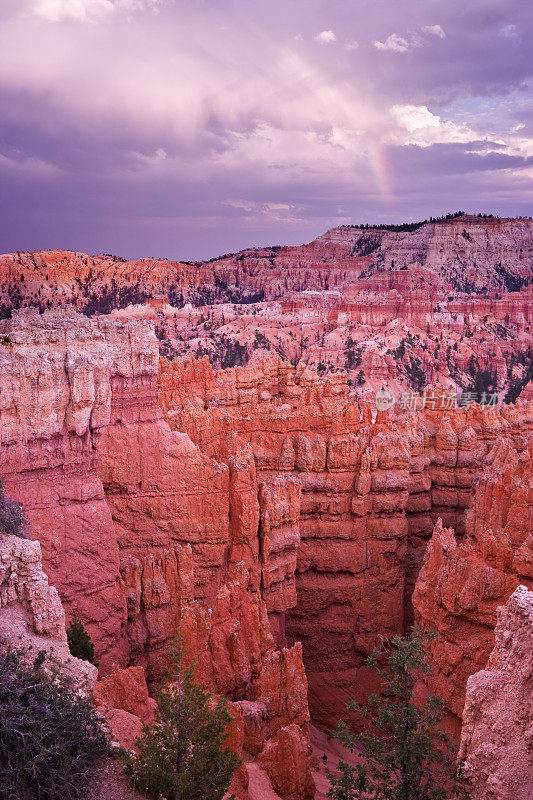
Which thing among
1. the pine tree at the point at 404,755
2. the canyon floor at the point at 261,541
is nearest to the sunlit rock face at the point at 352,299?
the canyon floor at the point at 261,541

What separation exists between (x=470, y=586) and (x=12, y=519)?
796 centimetres

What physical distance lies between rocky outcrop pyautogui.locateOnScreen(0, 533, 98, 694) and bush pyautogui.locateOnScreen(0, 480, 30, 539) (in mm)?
813

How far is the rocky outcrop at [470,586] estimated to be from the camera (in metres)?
11.8

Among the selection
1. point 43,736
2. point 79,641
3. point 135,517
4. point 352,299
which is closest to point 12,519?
point 79,641

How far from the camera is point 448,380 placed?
73.1 meters

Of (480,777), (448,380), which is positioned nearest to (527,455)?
(480,777)

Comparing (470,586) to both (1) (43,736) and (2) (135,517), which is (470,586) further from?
(1) (43,736)

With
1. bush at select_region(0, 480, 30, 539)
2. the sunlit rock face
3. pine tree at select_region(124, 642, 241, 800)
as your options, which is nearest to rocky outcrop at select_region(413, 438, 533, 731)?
pine tree at select_region(124, 642, 241, 800)

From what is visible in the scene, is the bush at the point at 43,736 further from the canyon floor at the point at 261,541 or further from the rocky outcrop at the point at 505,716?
the rocky outcrop at the point at 505,716

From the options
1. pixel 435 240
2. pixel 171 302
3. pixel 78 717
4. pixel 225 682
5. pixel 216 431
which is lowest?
pixel 225 682

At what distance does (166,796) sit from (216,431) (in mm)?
Answer: 11611

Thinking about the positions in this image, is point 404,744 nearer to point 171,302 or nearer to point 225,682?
point 225,682

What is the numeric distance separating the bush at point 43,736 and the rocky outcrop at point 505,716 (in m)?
4.30

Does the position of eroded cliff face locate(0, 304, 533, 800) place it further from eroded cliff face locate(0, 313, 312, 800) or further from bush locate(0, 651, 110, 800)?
bush locate(0, 651, 110, 800)
